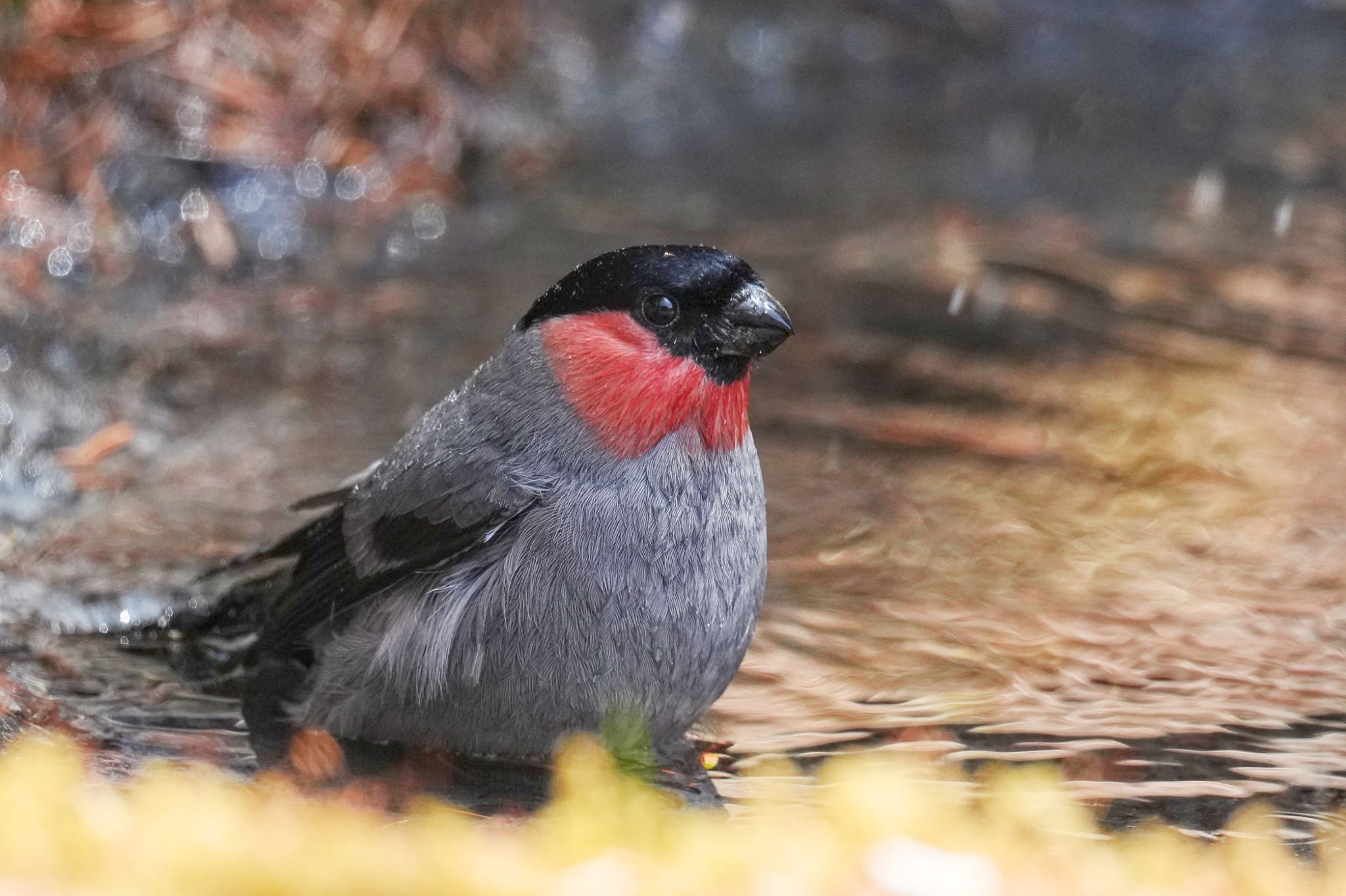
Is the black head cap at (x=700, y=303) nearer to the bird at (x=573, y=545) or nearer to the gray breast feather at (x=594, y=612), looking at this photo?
the bird at (x=573, y=545)

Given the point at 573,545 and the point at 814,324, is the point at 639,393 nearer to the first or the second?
the point at 573,545

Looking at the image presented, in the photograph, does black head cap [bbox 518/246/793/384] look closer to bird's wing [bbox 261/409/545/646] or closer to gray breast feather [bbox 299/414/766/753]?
gray breast feather [bbox 299/414/766/753]

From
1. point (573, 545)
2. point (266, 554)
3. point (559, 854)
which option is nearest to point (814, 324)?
point (266, 554)

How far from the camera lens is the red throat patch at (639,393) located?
11.6 feet

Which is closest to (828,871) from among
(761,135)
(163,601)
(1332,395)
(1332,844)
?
(1332,844)

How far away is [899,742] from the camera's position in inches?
135

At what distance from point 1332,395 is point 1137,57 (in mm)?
6431

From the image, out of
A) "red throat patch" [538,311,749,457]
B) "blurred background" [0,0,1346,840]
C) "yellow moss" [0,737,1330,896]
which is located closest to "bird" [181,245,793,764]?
"red throat patch" [538,311,749,457]

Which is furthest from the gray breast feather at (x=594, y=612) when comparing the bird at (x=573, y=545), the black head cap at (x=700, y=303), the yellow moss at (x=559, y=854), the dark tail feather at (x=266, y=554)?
the yellow moss at (x=559, y=854)

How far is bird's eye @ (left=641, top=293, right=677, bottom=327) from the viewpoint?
11.6 ft

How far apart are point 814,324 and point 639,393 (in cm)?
296

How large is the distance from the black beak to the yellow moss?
64.0 inches

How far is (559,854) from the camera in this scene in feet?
5.78

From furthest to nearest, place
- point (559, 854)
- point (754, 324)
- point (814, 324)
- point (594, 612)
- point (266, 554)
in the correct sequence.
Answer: point (814, 324)
point (266, 554)
point (754, 324)
point (594, 612)
point (559, 854)
